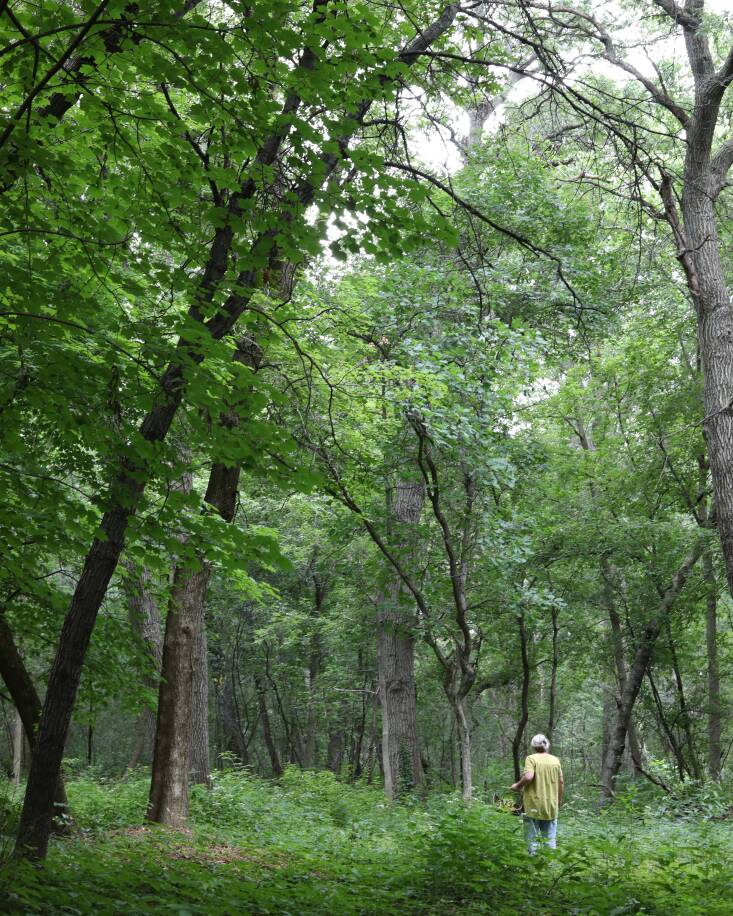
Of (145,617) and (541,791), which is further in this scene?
(541,791)

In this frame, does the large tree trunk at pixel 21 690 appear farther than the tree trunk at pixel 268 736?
No

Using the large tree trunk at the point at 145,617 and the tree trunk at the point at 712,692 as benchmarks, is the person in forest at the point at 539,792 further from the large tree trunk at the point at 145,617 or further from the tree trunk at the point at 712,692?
the tree trunk at the point at 712,692

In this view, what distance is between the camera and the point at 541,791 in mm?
8156

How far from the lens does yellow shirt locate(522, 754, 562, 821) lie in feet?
26.7

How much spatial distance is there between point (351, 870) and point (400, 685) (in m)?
7.79

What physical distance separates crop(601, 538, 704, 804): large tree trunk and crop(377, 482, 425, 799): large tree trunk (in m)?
3.70

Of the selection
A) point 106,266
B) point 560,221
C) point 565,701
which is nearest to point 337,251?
point 106,266

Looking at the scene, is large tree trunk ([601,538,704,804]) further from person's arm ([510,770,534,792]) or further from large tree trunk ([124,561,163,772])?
large tree trunk ([124,561,163,772])

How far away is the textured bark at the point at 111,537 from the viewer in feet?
16.2

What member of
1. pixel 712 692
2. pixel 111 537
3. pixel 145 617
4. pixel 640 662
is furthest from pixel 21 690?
pixel 712 692

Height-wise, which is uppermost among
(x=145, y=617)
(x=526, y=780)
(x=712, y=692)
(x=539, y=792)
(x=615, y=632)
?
(x=615, y=632)

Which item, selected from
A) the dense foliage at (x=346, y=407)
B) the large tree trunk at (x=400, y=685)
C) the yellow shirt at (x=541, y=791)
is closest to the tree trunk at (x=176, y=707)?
the dense foliage at (x=346, y=407)

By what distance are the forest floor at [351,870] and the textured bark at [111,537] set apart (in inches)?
15.3

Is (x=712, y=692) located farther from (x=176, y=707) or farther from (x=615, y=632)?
(x=176, y=707)
